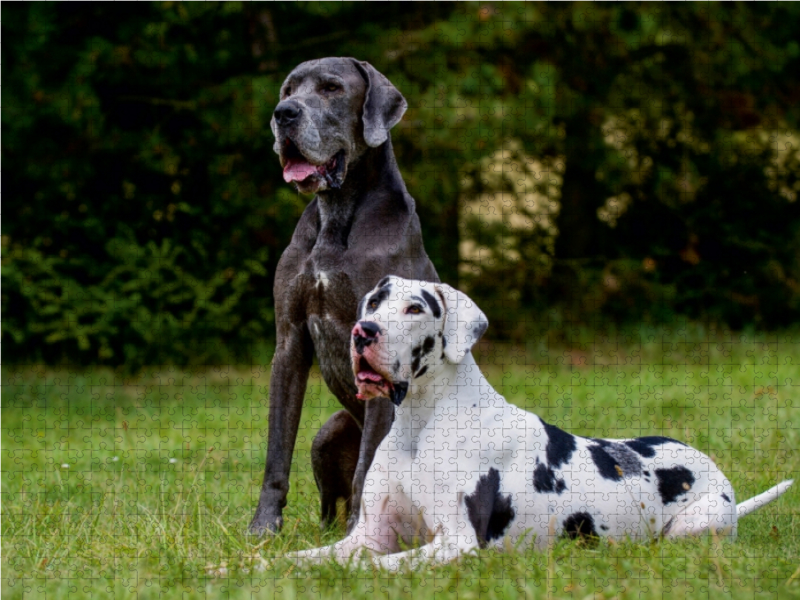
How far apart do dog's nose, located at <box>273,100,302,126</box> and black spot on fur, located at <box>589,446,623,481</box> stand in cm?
213

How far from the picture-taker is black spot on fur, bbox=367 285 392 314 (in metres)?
4.14

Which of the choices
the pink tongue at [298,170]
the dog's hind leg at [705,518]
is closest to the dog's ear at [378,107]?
the pink tongue at [298,170]

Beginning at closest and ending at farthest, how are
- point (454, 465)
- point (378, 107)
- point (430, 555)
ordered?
point (430, 555), point (454, 465), point (378, 107)

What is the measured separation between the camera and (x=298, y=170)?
198 inches

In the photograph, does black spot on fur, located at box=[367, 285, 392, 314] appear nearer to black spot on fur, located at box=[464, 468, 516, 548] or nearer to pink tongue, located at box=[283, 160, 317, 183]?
black spot on fur, located at box=[464, 468, 516, 548]

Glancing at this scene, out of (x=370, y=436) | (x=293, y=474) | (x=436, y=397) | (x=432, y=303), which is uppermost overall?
(x=432, y=303)

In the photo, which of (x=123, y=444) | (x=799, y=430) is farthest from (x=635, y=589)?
(x=123, y=444)

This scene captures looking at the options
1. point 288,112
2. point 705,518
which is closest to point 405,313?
point 288,112

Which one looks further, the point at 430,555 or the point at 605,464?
the point at 605,464

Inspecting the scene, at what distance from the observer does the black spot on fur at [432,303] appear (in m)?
4.14

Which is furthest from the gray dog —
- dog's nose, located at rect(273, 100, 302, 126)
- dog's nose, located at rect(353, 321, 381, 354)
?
dog's nose, located at rect(353, 321, 381, 354)

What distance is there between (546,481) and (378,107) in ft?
6.86

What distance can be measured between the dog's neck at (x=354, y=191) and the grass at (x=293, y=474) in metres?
1.47

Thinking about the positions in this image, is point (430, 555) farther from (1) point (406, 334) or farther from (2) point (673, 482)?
(2) point (673, 482)
